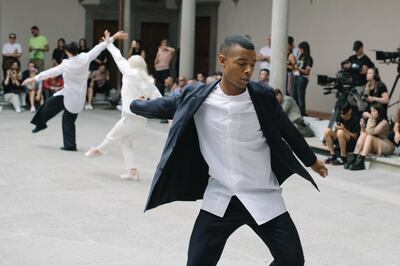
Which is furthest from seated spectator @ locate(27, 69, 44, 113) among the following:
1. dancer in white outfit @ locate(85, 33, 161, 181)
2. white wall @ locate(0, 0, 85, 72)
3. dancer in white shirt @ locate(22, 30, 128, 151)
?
dancer in white outfit @ locate(85, 33, 161, 181)

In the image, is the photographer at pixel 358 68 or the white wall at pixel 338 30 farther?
the white wall at pixel 338 30

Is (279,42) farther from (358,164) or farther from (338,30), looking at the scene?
(338,30)

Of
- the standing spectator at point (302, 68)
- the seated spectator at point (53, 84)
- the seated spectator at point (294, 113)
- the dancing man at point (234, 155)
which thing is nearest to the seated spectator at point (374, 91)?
the seated spectator at point (294, 113)

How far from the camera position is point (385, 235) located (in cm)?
712

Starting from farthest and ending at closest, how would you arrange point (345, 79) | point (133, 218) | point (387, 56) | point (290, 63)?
point (290, 63), point (387, 56), point (345, 79), point (133, 218)

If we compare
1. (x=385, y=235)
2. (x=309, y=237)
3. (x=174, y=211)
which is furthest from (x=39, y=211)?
(x=385, y=235)

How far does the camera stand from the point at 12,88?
18.3 m

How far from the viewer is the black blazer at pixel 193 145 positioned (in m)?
4.16

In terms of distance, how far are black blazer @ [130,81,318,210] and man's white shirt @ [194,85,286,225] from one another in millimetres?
54

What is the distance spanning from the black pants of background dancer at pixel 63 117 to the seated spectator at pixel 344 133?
13.1 feet

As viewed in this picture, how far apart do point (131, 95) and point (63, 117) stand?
9.69ft

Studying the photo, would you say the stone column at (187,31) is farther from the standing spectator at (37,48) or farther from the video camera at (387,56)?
the video camera at (387,56)

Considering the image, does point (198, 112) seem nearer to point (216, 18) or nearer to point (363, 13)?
point (363, 13)

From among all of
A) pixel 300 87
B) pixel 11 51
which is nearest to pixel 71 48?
pixel 300 87
